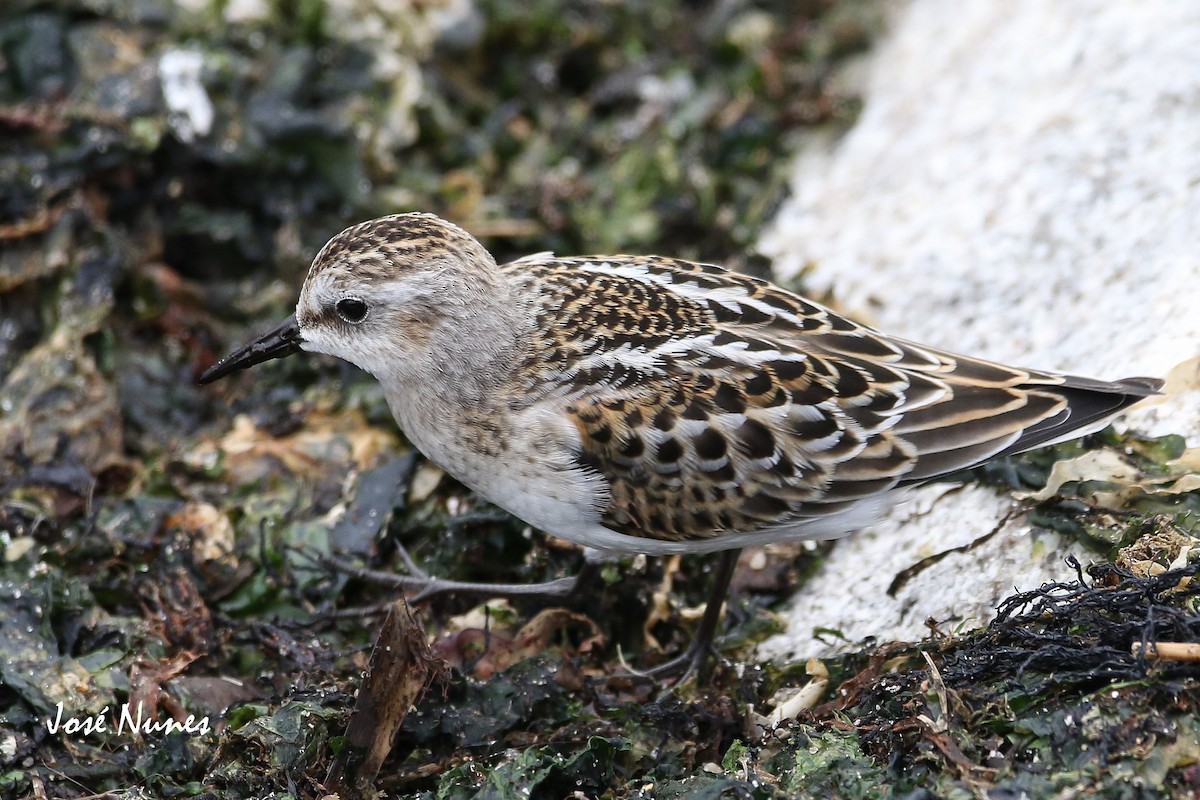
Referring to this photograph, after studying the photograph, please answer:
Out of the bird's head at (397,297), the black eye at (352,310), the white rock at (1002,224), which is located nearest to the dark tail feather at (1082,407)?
the white rock at (1002,224)

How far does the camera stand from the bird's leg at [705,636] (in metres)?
5.16

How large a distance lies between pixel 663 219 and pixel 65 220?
10.5 ft

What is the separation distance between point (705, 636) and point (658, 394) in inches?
44.5

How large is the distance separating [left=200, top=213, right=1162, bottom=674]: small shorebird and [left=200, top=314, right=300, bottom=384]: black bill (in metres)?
0.01

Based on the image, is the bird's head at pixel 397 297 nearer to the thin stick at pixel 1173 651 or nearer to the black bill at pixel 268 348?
the black bill at pixel 268 348

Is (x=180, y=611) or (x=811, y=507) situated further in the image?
(x=180, y=611)

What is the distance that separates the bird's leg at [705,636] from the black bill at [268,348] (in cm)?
192

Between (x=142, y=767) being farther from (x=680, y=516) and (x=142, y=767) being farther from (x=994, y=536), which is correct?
(x=994, y=536)

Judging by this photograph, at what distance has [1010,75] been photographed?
284 inches

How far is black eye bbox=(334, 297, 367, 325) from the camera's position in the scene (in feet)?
16.0

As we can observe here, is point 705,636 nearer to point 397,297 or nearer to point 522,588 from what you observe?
point 522,588

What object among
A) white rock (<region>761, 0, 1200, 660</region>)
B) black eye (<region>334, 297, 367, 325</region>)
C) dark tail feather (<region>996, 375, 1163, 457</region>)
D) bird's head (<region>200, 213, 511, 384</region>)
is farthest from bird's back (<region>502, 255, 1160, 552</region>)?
black eye (<region>334, 297, 367, 325</region>)

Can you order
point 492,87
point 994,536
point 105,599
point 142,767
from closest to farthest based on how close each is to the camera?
point 142,767
point 994,536
point 105,599
point 492,87

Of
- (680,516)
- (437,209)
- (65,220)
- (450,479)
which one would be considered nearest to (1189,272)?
(680,516)
